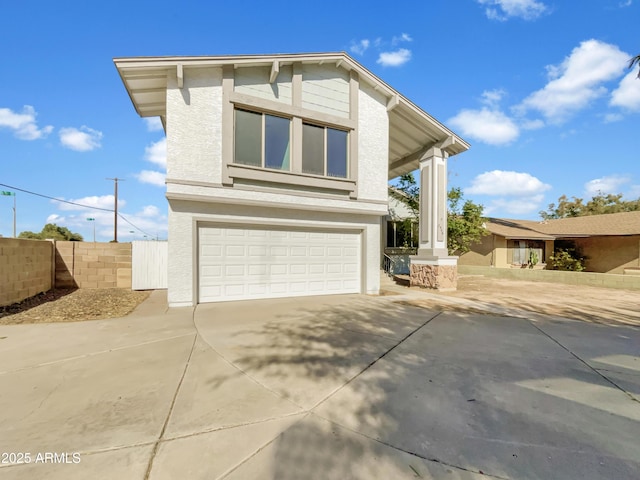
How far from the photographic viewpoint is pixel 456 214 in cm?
1831

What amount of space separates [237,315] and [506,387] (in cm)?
512

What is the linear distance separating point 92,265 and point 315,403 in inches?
445

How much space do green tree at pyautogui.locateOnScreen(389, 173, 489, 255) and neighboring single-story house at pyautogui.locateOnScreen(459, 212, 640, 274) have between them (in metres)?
4.07

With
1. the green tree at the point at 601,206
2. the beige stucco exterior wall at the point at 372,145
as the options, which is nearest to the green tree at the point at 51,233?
the beige stucco exterior wall at the point at 372,145

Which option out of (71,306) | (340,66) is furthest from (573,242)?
(71,306)

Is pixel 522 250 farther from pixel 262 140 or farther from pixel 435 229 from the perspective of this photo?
pixel 262 140

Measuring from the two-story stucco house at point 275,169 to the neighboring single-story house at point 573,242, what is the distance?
13207mm

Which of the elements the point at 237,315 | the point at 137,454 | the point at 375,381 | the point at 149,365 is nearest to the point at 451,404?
the point at 375,381

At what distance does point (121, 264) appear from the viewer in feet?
36.1

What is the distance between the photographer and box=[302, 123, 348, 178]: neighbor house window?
9.23m

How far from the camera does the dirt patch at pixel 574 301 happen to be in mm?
7289

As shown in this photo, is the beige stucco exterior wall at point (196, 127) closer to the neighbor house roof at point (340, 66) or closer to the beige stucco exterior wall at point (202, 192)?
the beige stucco exterior wall at point (202, 192)

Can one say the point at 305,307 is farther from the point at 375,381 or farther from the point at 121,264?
the point at 121,264

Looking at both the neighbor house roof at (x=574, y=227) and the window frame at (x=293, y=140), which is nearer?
the window frame at (x=293, y=140)
